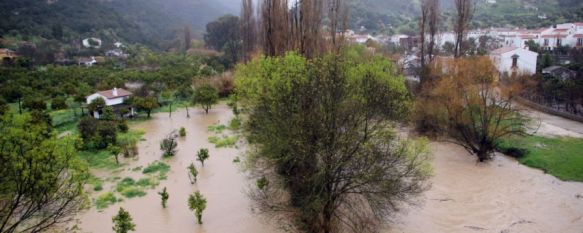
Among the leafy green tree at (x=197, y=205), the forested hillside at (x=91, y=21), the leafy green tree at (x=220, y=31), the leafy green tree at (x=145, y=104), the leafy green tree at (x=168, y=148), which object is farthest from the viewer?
the leafy green tree at (x=220, y=31)

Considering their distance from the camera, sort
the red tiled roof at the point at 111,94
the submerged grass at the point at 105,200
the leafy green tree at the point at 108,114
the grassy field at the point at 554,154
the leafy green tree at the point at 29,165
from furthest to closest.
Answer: the red tiled roof at the point at 111,94 < the leafy green tree at the point at 108,114 < the grassy field at the point at 554,154 < the submerged grass at the point at 105,200 < the leafy green tree at the point at 29,165

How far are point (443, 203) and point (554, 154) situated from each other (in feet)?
31.0

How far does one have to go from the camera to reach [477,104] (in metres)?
20.8

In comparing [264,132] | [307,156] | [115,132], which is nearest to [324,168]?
[307,156]

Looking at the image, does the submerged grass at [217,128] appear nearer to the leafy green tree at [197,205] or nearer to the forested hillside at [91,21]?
the leafy green tree at [197,205]

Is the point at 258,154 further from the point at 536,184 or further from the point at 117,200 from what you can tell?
the point at 536,184

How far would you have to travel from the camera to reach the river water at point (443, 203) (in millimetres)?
13648

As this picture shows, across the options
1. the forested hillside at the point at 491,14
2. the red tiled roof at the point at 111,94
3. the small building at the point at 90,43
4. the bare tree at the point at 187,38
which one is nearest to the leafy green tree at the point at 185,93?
the red tiled roof at the point at 111,94

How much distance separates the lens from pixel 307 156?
11.5 m

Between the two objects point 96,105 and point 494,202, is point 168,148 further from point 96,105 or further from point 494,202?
point 494,202

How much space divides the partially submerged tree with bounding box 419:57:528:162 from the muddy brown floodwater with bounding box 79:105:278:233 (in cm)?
1180

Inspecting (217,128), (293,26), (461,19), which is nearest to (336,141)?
(293,26)

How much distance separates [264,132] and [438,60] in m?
18.7

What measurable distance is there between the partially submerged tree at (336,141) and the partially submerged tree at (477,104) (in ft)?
31.7
